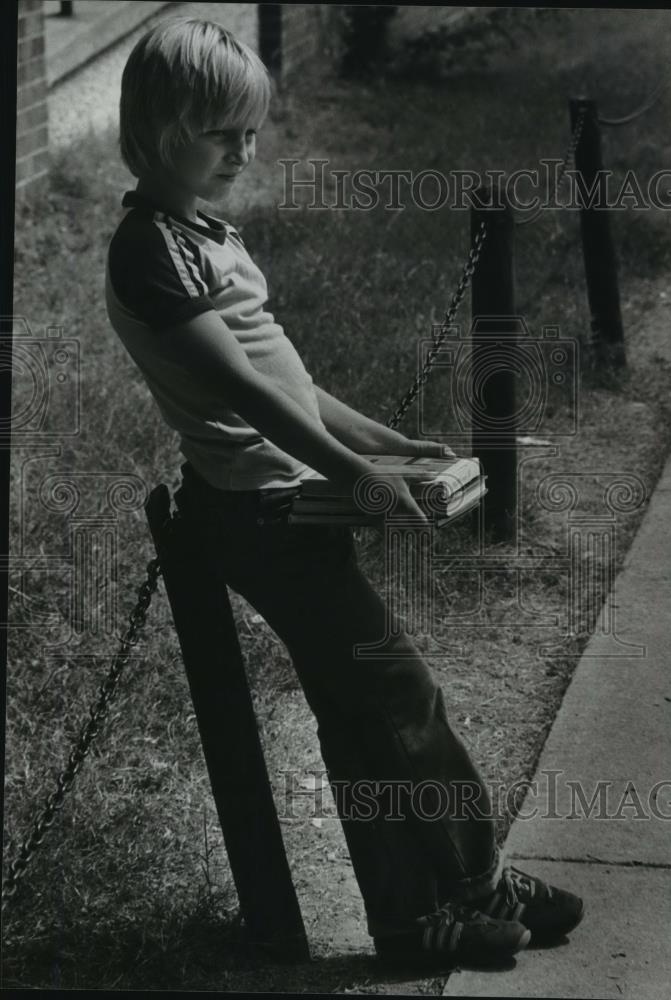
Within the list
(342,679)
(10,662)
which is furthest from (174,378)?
(10,662)

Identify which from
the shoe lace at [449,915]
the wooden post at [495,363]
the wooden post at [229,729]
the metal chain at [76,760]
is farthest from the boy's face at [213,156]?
the wooden post at [495,363]

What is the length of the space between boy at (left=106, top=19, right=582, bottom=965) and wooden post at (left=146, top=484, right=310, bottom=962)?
0.07m

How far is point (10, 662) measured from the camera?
400 centimetres

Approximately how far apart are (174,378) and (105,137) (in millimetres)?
6016

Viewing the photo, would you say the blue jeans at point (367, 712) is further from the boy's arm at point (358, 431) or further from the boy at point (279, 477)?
the boy's arm at point (358, 431)

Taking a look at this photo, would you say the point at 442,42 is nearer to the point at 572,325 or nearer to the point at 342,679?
the point at 572,325

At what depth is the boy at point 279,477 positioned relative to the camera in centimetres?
241

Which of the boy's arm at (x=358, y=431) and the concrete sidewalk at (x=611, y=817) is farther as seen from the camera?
the concrete sidewalk at (x=611, y=817)

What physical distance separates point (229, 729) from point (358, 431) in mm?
611

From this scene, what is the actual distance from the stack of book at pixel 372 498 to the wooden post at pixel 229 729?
235 mm

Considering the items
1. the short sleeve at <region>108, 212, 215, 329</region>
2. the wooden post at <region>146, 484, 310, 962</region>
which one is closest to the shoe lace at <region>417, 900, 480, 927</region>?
the wooden post at <region>146, 484, 310, 962</region>

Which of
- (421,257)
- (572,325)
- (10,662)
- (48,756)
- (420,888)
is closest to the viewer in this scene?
(420,888)

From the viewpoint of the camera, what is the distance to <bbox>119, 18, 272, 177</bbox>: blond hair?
239 cm

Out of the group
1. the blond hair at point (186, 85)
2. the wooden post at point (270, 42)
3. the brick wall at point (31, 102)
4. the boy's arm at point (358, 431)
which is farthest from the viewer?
the wooden post at point (270, 42)
